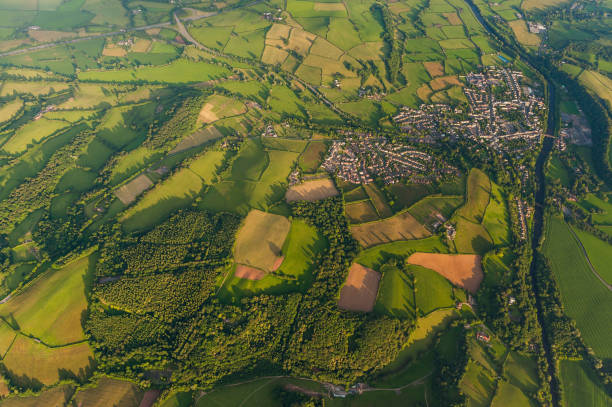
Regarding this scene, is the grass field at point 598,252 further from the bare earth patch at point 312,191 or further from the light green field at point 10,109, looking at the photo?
the light green field at point 10,109

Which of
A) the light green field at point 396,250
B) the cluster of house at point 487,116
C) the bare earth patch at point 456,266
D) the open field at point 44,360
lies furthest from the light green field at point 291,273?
the cluster of house at point 487,116

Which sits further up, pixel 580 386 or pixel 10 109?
pixel 580 386

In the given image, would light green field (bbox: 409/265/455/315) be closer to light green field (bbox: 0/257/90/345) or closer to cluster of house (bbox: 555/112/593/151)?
cluster of house (bbox: 555/112/593/151)

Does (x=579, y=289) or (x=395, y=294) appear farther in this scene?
(x=579, y=289)

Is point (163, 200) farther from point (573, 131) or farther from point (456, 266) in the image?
point (573, 131)

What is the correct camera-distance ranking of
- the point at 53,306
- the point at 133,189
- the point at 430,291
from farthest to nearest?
the point at 133,189, the point at 430,291, the point at 53,306

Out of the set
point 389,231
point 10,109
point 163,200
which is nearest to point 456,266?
point 389,231

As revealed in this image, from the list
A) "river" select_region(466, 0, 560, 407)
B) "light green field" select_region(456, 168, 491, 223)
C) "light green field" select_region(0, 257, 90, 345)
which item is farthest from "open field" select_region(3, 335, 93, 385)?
"river" select_region(466, 0, 560, 407)

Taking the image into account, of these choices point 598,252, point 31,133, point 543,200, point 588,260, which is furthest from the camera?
point 31,133
